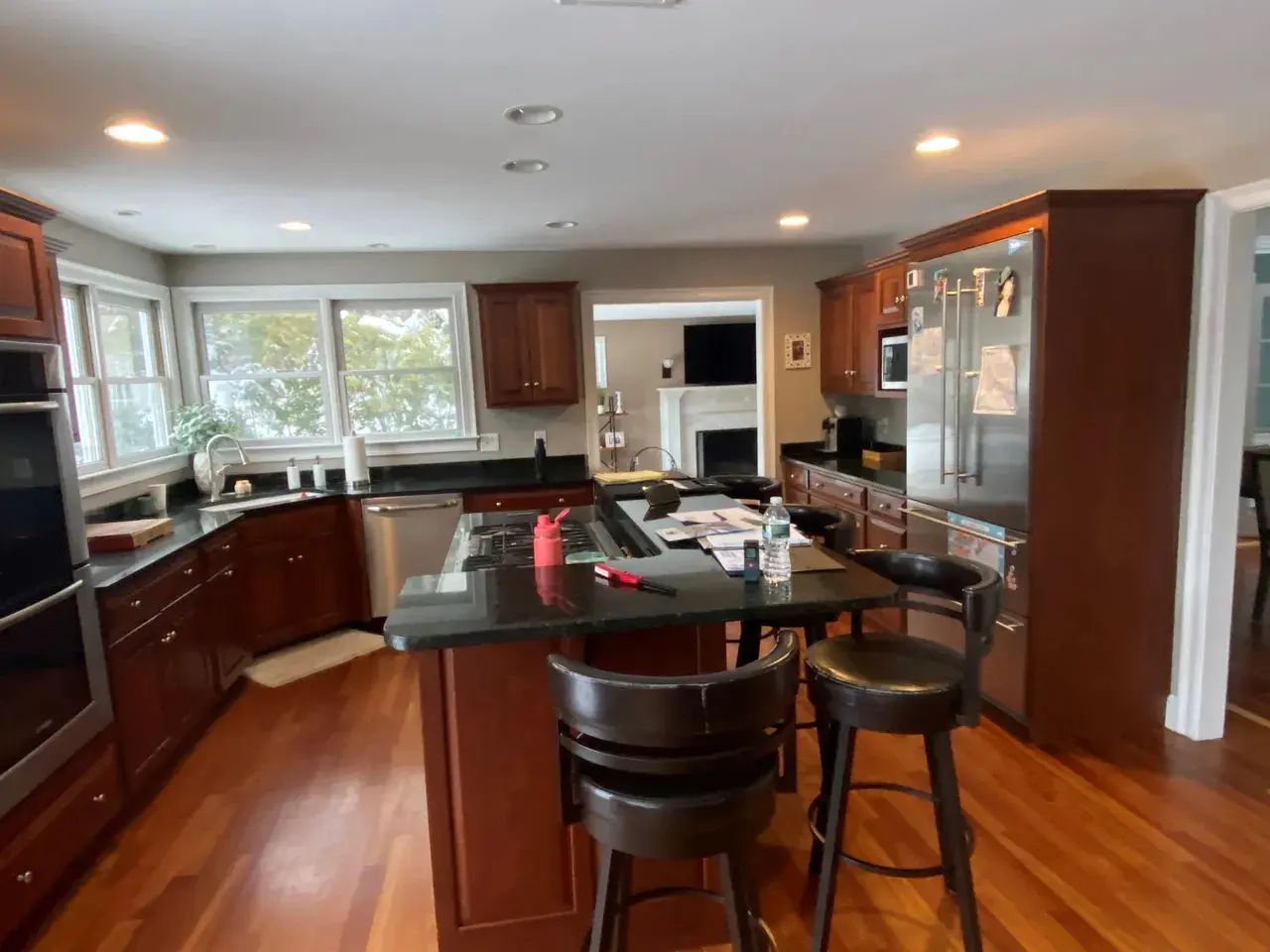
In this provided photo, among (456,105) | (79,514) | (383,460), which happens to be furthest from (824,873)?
(383,460)

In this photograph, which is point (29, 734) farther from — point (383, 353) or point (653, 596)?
point (383, 353)

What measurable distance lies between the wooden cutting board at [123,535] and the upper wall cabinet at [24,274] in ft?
3.06

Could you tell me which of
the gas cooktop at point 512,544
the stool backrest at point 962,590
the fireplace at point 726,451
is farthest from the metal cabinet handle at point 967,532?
the fireplace at point 726,451

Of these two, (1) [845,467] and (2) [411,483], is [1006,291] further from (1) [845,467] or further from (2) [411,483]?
(2) [411,483]

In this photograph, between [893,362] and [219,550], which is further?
[893,362]

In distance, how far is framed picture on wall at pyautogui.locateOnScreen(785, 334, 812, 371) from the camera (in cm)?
528

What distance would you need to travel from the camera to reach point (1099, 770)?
2768mm

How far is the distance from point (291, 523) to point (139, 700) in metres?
1.54

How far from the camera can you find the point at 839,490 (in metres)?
4.51

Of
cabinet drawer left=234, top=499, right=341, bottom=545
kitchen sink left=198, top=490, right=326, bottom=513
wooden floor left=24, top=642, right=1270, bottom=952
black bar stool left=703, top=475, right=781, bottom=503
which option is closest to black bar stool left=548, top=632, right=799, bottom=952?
wooden floor left=24, top=642, right=1270, bottom=952

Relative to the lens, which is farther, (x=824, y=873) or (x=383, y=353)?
(x=383, y=353)

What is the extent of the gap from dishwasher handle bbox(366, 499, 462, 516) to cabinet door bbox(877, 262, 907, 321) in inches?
108

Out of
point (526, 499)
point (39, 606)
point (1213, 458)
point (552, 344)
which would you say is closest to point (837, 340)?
point (552, 344)

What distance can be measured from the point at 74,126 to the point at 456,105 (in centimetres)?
116
